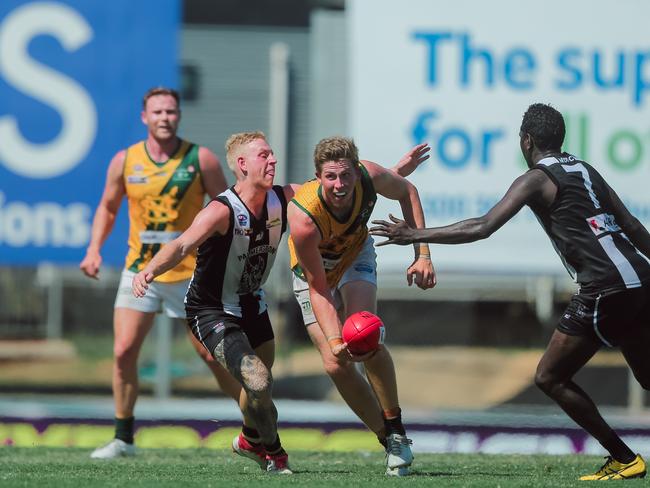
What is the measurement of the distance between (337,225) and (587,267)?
1307mm

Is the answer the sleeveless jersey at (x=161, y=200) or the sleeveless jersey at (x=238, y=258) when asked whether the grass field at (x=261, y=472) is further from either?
the sleeveless jersey at (x=161, y=200)

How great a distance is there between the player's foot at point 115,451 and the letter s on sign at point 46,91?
336 cm

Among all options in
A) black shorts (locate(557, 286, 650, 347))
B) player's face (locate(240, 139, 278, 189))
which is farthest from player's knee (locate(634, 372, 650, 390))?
player's face (locate(240, 139, 278, 189))

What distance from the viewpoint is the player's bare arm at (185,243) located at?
6379 millimetres

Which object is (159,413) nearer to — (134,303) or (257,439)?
(134,303)

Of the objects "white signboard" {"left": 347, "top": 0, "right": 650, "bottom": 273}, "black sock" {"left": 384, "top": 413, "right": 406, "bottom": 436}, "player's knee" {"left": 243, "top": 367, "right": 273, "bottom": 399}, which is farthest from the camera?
"white signboard" {"left": 347, "top": 0, "right": 650, "bottom": 273}

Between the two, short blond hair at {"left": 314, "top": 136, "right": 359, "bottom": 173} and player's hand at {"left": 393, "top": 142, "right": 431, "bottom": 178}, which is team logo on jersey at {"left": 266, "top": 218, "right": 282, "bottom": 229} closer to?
short blond hair at {"left": 314, "top": 136, "right": 359, "bottom": 173}

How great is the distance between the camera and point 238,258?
682cm

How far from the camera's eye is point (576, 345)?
648 cm

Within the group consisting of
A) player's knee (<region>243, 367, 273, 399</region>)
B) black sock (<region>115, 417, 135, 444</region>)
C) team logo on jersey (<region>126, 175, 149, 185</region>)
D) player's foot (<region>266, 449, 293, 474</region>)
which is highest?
team logo on jersey (<region>126, 175, 149, 185</region>)

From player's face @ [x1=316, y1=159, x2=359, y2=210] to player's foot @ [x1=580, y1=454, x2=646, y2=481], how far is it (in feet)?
6.36

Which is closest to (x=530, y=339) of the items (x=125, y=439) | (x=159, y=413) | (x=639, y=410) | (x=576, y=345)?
(x=639, y=410)

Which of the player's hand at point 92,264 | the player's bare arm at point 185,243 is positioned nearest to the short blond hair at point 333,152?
the player's bare arm at point 185,243

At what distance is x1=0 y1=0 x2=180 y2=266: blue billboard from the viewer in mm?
10867
